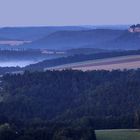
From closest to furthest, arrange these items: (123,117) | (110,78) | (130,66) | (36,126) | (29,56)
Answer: (36,126)
(123,117)
(110,78)
(130,66)
(29,56)

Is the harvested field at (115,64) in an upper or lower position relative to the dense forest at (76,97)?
upper

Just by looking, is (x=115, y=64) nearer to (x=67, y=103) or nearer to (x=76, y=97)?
(x=76, y=97)

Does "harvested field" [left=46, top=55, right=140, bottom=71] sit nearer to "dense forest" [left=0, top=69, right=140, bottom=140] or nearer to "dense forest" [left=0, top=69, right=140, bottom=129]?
"dense forest" [left=0, top=69, right=140, bottom=140]

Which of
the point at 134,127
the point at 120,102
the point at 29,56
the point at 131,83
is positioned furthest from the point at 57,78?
the point at 29,56

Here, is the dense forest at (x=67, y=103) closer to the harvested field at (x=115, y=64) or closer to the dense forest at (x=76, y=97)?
the dense forest at (x=76, y=97)

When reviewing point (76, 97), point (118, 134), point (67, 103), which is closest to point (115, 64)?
point (76, 97)

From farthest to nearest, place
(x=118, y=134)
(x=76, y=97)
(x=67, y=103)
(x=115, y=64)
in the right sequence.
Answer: (x=115, y=64) → (x=76, y=97) → (x=67, y=103) → (x=118, y=134)

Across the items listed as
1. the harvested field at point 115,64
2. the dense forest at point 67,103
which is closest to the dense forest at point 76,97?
the dense forest at point 67,103

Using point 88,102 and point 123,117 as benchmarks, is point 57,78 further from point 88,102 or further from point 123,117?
point 123,117
